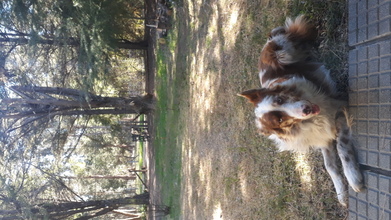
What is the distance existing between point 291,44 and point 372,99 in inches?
61.8

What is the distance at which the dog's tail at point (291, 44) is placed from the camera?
14.6 ft

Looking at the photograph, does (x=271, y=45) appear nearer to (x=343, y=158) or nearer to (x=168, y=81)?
(x=343, y=158)

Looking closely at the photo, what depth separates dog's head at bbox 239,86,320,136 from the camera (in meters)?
3.38

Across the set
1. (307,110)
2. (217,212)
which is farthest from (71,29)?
(307,110)

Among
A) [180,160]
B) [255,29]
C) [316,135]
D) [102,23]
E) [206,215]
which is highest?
[102,23]

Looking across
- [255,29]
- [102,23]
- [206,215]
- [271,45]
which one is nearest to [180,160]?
[206,215]

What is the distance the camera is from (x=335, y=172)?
3.93 metres

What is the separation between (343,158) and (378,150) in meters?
0.48

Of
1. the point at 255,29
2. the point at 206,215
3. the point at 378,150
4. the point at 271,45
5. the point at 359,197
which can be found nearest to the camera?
the point at 378,150

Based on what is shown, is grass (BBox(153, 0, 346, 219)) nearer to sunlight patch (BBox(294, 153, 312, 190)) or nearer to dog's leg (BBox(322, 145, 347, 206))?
sunlight patch (BBox(294, 153, 312, 190))

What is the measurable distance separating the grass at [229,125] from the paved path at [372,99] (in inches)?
23.2

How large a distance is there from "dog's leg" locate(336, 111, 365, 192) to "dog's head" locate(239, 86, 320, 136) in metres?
0.45

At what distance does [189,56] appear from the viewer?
10.5 meters

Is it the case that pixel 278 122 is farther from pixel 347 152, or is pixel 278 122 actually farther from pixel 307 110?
pixel 347 152
